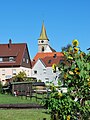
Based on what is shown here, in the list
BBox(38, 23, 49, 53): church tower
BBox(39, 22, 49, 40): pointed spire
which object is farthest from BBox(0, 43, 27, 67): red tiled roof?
BBox(39, 22, 49, 40): pointed spire

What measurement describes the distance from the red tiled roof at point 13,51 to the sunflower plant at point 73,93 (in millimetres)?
72882

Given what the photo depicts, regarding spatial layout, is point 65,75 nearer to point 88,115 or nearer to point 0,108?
point 88,115

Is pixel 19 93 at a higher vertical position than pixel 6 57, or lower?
lower

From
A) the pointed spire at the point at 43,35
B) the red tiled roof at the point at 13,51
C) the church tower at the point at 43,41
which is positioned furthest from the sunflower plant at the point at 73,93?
the pointed spire at the point at 43,35

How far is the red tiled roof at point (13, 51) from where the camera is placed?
8069cm

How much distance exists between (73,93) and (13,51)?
74.3 m

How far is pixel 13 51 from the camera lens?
81.4m

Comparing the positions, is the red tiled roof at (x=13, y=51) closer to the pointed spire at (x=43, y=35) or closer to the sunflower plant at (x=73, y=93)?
the pointed spire at (x=43, y=35)

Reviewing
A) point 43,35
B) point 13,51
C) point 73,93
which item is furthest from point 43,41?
point 73,93

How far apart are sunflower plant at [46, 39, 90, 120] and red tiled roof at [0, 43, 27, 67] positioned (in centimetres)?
7288

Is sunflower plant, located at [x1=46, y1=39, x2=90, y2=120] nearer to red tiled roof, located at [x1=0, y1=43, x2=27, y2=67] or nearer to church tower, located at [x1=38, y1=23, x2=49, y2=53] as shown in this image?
red tiled roof, located at [x1=0, y1=43, x2=27, y2=67]

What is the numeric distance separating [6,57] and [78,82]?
74163mm

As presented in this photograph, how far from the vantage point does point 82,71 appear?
290 inches

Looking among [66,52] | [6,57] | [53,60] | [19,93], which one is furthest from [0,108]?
[53,60]
